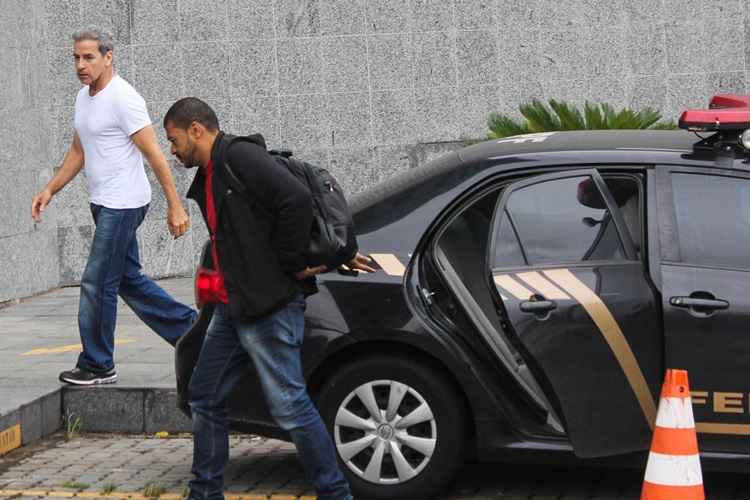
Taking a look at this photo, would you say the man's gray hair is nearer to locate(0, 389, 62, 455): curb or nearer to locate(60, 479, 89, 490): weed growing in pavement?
locate(0, 389, 62, 455): curb

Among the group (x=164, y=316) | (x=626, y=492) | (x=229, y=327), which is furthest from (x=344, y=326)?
(x=164, y=316)

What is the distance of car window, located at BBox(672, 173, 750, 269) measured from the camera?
6.16 meters

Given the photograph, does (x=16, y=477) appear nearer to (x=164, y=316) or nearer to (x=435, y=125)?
(x=164, y=316)

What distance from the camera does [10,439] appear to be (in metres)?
7.49

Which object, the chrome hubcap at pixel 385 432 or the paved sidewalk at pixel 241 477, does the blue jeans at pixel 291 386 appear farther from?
the paved sidewalk at pixel 241 477

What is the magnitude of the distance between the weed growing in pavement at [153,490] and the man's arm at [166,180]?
1.49 meters

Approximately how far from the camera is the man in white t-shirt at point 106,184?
796 cm

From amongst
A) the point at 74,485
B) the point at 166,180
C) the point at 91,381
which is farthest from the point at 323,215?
the point at 91,381

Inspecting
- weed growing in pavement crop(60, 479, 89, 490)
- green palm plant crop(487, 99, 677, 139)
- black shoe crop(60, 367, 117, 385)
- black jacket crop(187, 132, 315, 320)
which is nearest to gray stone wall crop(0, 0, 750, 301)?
green palm plant crop(487, 99, 677, 139)

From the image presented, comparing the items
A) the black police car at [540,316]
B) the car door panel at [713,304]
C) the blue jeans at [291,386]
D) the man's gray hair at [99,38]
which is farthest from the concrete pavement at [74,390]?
the car door panel at [713,304]

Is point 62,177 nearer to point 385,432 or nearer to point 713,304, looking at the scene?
point 385,432

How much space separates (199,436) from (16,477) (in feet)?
4.42

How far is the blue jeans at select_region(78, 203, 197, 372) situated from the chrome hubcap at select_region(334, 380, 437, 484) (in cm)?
216

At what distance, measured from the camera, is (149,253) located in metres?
13.3
